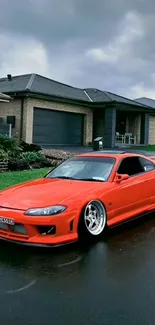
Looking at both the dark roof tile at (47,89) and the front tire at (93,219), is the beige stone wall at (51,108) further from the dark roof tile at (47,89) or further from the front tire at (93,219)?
the front tire at (93,219)

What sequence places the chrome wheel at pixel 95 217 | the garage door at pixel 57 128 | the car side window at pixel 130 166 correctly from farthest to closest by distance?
the garage door at pixel 57 128 → the car side window at pixel 130 166 → the chrome wheel at pixel 95 217

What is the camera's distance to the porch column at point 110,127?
81.6ft

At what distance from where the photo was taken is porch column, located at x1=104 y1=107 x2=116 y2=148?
81.6ft

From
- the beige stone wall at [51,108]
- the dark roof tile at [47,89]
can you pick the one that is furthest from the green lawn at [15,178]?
the dark roof tile at [47,89]

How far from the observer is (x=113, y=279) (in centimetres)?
397

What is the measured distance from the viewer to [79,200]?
17.3ft

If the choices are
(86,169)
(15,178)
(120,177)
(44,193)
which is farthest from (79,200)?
(15,178)

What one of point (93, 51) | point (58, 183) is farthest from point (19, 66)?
point (58, 183)

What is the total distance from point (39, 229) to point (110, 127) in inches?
805

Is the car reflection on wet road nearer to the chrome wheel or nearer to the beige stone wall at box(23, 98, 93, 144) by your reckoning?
the chrome wheel

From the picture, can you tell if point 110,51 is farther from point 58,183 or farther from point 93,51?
point 58,183

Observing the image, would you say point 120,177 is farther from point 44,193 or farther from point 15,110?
point 15,110

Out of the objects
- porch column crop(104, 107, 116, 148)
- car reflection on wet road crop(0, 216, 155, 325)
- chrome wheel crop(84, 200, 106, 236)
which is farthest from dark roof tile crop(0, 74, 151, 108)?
car reflection on wet road crop(0, 216, 155, 325)

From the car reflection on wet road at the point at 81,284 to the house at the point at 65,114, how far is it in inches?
668
